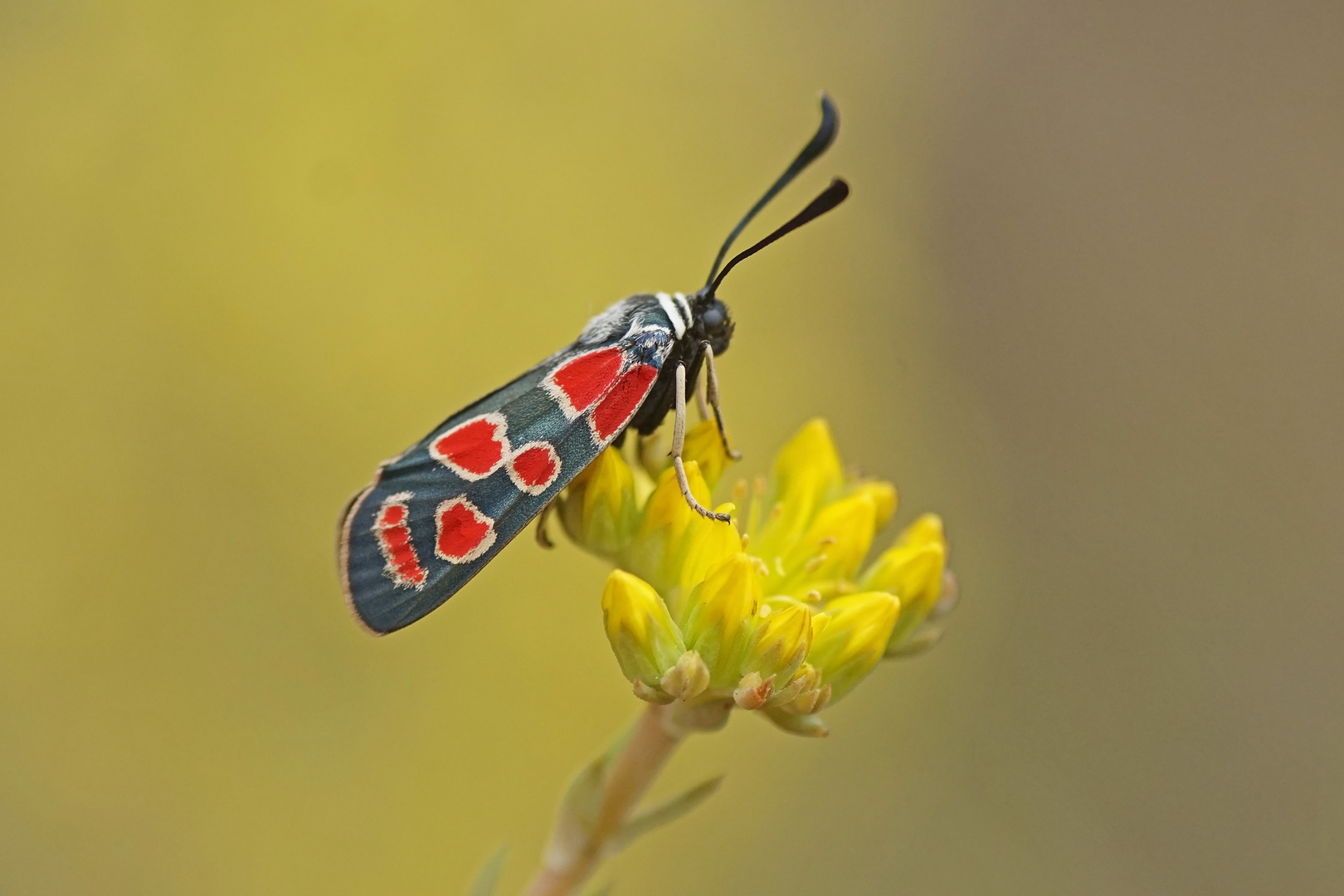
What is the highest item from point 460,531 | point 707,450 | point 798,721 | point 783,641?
point 460,531

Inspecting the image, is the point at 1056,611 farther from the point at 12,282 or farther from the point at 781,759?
the point at 12,282

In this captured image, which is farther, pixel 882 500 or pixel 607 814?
pixel 882 500

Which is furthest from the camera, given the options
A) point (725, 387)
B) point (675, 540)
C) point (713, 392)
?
point (725, 387)

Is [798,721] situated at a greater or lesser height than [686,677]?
lesser

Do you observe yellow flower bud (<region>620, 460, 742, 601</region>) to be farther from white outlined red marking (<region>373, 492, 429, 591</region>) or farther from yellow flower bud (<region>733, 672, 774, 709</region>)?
white outlined red marking (<region>373, 492, 429, 591</region>)

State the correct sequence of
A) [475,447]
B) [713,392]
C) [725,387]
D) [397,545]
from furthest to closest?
[725,387]
[713,392]
[475,447]
[397,545]

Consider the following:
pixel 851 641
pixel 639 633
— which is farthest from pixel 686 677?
pixel 851 641

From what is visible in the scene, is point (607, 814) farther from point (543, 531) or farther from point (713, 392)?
point (713, 392)

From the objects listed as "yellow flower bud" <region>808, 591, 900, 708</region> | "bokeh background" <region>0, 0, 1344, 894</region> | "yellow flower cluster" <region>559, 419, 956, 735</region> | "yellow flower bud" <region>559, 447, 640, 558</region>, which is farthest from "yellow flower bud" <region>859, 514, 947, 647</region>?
"bokeh background" <region>0, 0, 1344, 894</region>
